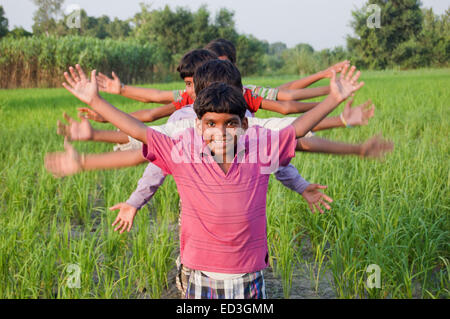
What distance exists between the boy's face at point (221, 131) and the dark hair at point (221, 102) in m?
0.02

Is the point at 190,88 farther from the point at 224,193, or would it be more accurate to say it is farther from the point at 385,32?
the point at 385,32

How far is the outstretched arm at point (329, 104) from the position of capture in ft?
4.17

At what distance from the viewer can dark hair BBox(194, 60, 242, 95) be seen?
149 cm

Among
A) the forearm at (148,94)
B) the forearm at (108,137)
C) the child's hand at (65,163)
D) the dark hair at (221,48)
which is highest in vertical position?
the dark hair at (221,48)

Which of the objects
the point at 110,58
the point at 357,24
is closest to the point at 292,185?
the point at 110,58

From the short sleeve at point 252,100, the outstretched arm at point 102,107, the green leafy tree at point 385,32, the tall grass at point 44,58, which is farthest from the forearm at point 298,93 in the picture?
the green leafy tree at point 385,32

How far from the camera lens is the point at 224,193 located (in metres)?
1.28

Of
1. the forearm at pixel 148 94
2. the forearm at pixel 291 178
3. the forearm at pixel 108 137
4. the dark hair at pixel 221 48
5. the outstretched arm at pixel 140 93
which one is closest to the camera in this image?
the forearm at pixel 108 137

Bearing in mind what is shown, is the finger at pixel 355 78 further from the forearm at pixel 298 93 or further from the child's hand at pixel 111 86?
the child's hand at pixel 111 86

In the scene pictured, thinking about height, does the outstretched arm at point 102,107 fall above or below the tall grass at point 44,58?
below

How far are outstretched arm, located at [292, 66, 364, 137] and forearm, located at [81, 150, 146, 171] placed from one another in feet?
1.62

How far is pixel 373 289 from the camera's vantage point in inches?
81.5
